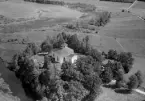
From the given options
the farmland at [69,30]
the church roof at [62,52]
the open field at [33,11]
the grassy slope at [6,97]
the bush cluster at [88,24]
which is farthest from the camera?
the open field at [33,11]

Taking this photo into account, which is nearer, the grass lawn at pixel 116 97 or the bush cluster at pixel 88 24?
the grass lawn at pixel 116 97

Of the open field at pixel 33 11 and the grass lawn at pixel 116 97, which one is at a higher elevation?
the open field at pixel 33 11

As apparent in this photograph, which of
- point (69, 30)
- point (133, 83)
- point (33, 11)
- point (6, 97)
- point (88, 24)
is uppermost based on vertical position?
point (33, 11)

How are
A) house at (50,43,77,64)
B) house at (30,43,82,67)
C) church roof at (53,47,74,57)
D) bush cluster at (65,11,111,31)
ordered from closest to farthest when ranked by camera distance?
1. house at (30,43,82,67)
2. house at (50,43,77,64)
3. church roof at (53,47,74,57)
4. bush cluster at (65,11,111,31)

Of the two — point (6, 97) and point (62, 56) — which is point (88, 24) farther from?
point (6, 97)

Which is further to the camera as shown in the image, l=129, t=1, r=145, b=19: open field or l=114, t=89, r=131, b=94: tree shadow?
l=129, t=1, r=145, b=19: open field

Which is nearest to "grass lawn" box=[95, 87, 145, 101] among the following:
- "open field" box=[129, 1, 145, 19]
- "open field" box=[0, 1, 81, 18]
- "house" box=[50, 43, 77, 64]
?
"house" box=[50, 43, 77, 64]

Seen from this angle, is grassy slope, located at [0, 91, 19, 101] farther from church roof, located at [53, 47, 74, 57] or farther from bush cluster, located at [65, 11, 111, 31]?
bush cluster, located at [65, 11, 111, 31]

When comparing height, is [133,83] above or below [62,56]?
below

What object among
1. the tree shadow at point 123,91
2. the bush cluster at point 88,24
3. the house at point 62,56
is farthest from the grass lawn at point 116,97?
the bush cluster at point 88,24

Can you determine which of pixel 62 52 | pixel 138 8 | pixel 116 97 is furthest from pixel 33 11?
pixel 116 97

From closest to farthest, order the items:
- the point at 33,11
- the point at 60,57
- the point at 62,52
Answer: the point at 60,57 → the point at 62,52 → the point at 33,11

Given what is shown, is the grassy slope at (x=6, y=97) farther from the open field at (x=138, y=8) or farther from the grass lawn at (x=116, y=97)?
the open field at (x=138, y=8)
